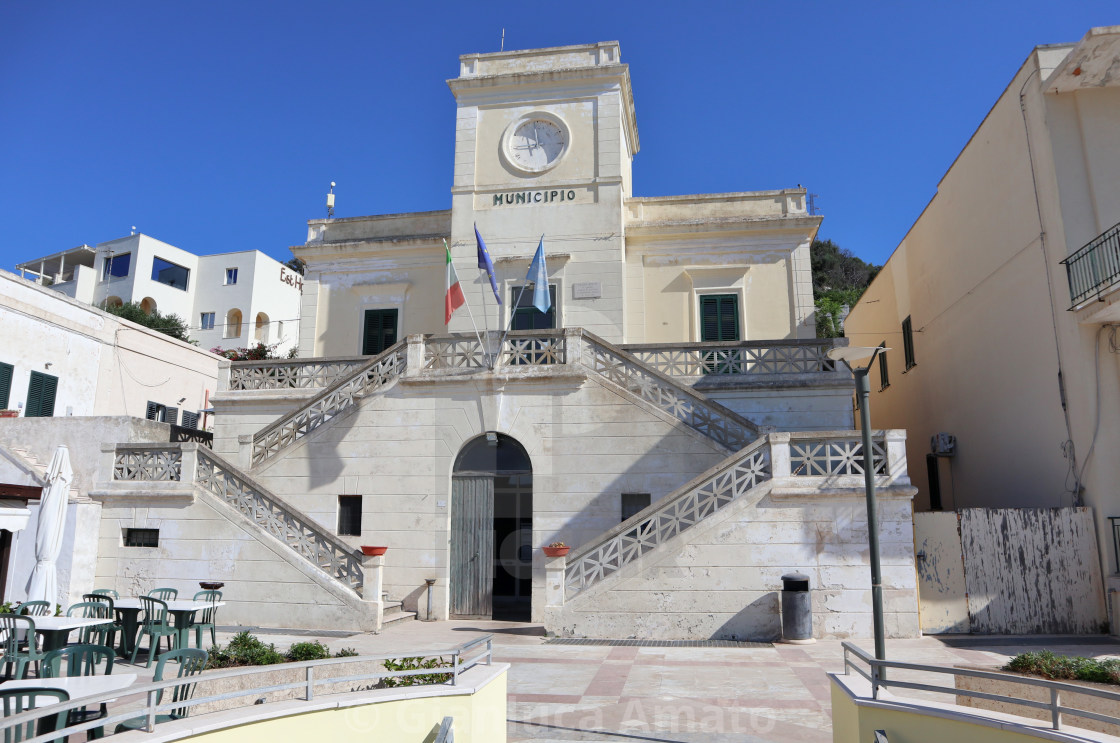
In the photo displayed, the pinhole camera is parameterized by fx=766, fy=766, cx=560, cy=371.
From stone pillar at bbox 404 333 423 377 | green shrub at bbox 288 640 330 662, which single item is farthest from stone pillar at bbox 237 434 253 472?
green shrub at bbox 288 640 330 662

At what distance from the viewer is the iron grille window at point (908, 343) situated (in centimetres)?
2255

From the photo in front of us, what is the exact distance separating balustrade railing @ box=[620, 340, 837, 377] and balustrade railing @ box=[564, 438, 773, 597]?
12.1 ft

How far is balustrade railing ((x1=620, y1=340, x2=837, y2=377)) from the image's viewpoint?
16.7 metres

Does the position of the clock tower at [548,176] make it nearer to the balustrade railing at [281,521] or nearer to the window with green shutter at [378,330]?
the window with green shutter at [378,330]

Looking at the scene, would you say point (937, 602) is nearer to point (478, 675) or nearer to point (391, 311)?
point (478, 675)

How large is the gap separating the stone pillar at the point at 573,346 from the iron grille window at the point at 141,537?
9158mm

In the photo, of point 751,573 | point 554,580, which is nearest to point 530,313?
point 554,580

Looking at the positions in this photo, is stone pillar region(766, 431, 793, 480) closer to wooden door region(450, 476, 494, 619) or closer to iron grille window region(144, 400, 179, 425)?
wooden door region(450, 476, 494, 619)

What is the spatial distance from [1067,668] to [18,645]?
39.4 feet

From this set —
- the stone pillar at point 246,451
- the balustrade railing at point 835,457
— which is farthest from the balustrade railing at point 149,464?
the balustrade railing at point 835,457

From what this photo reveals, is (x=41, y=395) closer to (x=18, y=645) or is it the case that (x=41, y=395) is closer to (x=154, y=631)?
(x=18, y=645)

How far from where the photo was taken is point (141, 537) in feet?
51.8

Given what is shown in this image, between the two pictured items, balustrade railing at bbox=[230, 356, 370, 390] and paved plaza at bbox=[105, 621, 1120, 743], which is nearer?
paved plaza at bbox=[105, 621, 1120, 743]

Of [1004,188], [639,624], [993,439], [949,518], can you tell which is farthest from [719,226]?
[639,624]
